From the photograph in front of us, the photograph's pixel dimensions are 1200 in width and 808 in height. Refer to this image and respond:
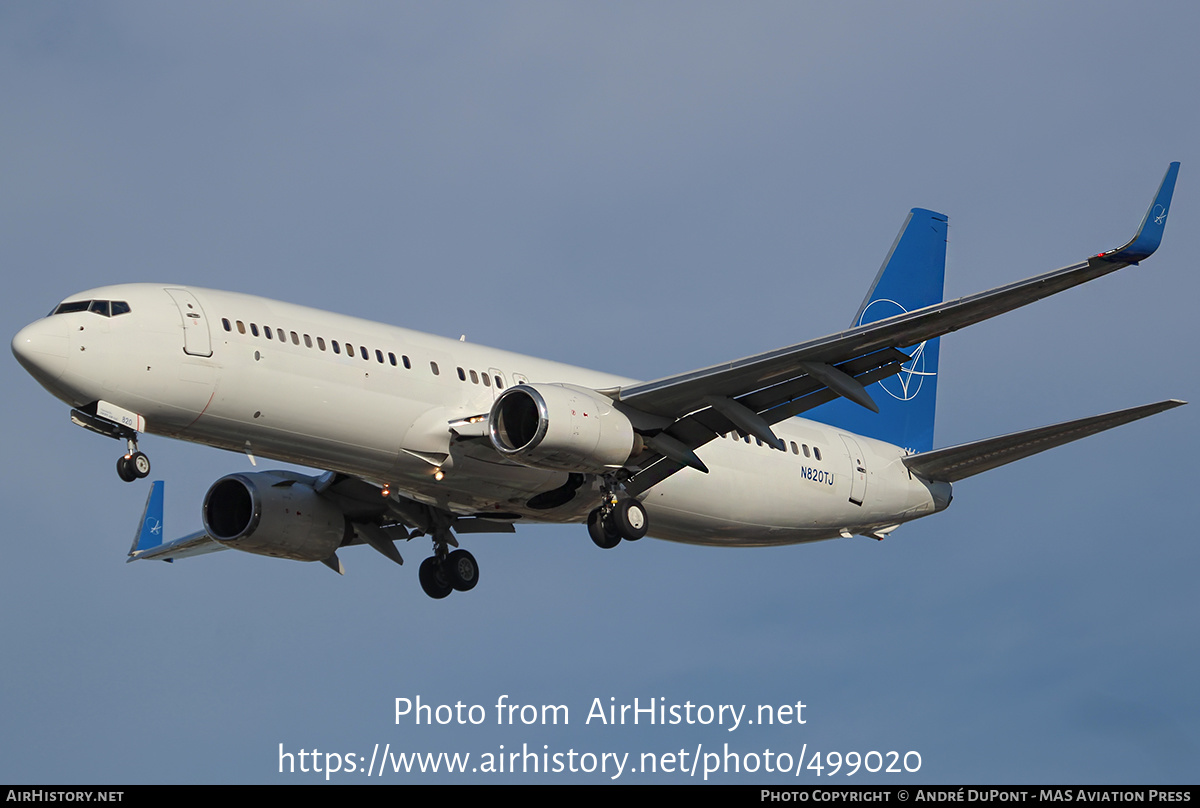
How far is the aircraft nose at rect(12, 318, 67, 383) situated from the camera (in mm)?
28438

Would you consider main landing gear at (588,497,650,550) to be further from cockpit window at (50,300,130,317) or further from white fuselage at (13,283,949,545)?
cockpit window at (50,300,130,317)

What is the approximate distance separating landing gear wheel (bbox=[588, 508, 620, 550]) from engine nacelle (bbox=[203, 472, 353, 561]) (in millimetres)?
7222

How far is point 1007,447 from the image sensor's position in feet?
121

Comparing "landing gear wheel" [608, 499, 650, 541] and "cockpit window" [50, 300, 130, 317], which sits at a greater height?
"cockpit window" [50, 300, 130, 317]

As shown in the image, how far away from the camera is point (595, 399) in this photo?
3284 centimetres

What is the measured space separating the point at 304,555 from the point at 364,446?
24.6 ft

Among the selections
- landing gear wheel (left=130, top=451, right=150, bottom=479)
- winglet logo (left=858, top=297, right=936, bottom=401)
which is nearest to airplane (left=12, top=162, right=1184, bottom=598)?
landing gear wheel (left=130, top=451, right=150, bottom=479)

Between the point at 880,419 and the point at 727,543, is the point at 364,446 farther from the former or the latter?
the point at 880,419

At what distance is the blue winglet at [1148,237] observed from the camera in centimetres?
2705

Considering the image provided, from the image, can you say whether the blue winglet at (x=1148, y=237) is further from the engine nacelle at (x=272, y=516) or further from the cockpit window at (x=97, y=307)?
the engine nacelle at (x=272, y=516)

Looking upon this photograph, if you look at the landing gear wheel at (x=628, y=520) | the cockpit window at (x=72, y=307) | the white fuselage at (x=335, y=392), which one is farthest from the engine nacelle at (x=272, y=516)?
the cockpit window at (x=72, y=307)

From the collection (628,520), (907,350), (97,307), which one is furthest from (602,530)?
(907,350)

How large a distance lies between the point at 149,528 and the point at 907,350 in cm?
2169

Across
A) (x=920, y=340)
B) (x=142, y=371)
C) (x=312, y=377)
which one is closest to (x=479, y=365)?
(x=312, y=377)
